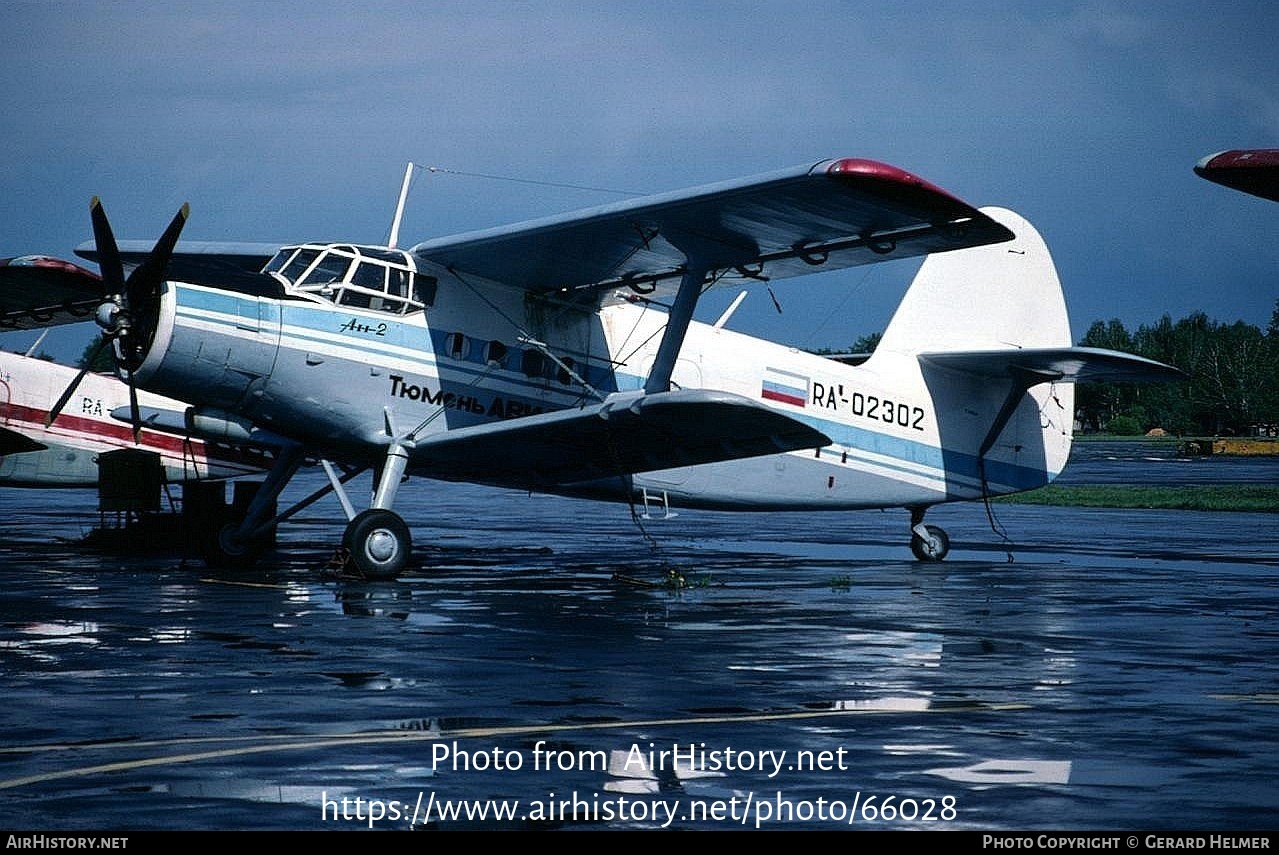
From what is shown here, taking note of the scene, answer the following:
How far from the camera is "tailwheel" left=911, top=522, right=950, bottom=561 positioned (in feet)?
72.2

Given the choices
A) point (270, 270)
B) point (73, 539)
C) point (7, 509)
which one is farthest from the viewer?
point (7, 509)

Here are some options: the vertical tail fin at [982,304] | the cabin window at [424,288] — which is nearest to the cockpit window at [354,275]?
the cabin window at [424,288]

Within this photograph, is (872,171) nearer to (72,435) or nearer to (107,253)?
(107,253)

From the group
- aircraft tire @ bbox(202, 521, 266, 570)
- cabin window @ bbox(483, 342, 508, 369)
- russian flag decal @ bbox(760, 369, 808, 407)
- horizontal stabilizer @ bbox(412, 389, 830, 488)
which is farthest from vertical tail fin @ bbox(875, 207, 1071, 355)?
aircraft tire @ bbox(202, 521, 266, 570)

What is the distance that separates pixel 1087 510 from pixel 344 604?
28081 millimetres

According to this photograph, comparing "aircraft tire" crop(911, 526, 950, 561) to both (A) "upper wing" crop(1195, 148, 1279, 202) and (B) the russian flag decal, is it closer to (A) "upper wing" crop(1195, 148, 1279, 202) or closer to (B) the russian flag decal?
(B) the russian flag decal

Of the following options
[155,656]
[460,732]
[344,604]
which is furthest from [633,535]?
[460,732]

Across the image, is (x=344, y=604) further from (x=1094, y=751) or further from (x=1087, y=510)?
(x=1087, y=510)

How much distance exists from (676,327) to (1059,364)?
6.59 m

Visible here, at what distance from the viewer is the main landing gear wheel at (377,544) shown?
16656mm

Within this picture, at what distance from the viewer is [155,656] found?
35.0ft

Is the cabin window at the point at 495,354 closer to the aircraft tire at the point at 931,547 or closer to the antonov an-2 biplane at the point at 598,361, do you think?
the antonov an-2 biplane at the point at 598,361

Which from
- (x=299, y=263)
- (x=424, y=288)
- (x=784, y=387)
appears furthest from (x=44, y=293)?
(x=784, y=387)

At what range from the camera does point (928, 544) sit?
22047 millimetres
